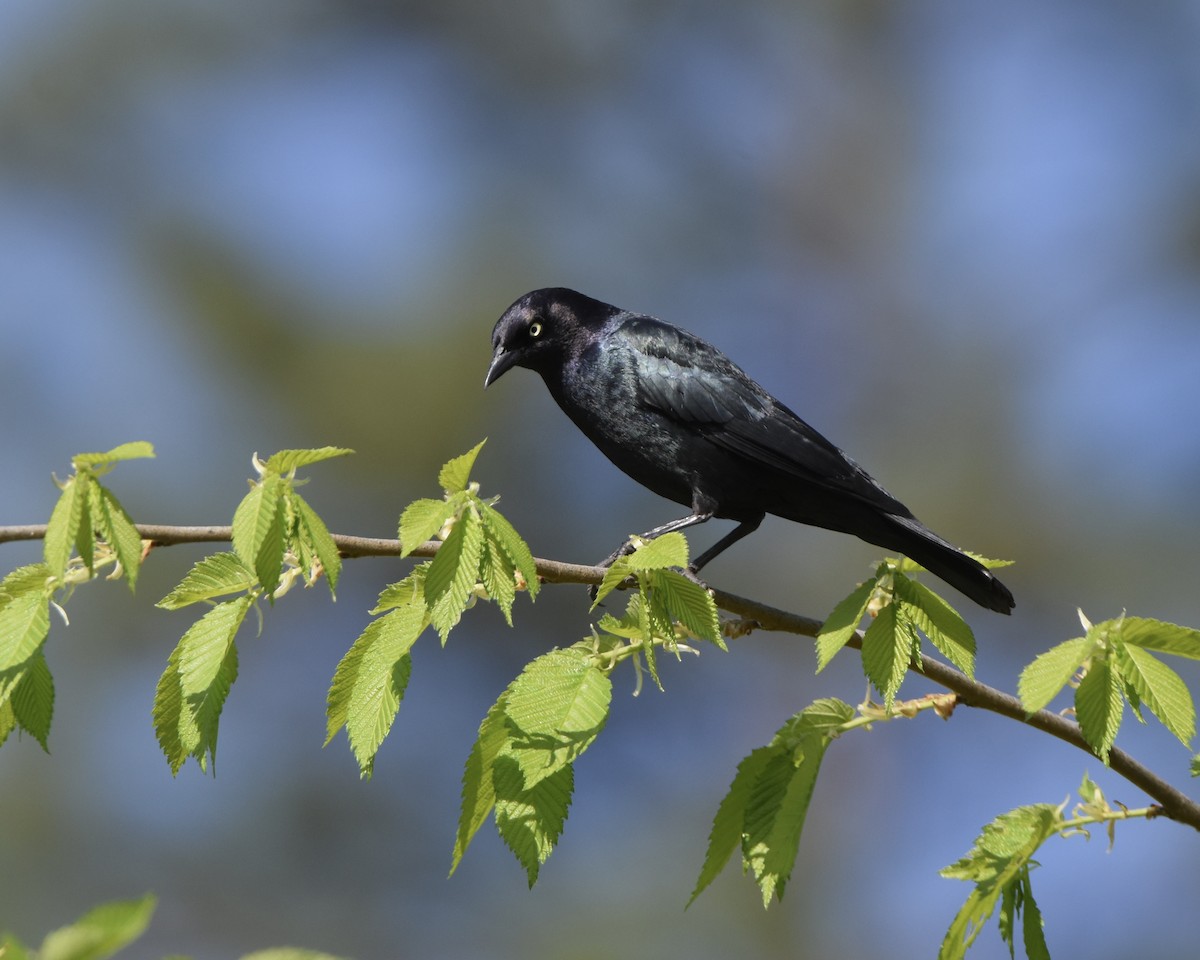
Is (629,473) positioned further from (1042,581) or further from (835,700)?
(1042,581)

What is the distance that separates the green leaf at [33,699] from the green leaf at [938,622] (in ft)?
4.12

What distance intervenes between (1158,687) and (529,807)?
88cm

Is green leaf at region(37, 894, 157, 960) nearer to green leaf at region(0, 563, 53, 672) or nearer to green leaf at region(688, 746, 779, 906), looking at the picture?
green leaf at region(0, 563, 53, 672)

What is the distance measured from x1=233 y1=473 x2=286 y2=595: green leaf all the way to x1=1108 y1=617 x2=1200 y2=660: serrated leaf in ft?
3.75

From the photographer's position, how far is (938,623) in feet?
6.86

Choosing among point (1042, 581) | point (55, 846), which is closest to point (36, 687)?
point (55, 846)

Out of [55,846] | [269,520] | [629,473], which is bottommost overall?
[55,846]

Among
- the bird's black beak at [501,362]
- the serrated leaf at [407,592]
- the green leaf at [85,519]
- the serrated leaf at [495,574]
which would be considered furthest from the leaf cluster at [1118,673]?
the bird's black beak at [501,362]

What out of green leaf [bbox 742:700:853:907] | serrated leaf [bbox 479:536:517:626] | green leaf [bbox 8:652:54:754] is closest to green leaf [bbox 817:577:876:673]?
green leaf [bbox 742:700:853:907]

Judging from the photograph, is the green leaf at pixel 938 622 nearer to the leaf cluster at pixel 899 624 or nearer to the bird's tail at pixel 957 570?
the leaf cluster at pixel 899 624

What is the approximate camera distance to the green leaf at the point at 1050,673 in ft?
5.83

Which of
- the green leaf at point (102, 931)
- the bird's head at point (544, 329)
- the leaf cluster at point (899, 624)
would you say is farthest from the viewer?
the bird's head at point (544, 329)

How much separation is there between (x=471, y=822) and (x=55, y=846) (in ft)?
32.5

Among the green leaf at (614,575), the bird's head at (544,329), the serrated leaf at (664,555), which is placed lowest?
the green leaf at (614,575)
